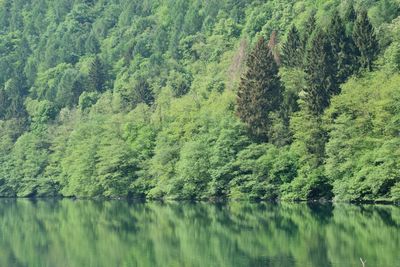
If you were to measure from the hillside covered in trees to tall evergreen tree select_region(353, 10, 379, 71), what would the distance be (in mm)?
86

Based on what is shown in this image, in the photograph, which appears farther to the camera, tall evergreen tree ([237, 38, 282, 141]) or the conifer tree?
the conifer tree

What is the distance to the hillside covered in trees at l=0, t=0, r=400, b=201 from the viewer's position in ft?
225

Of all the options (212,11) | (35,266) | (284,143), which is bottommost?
(35,266)

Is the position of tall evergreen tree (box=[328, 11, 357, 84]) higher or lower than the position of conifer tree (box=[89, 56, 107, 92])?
lower

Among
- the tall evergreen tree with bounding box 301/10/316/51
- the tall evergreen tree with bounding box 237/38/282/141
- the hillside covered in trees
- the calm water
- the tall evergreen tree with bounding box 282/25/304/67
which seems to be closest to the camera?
the calm water

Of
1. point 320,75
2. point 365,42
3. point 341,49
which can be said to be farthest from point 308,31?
point 320,75

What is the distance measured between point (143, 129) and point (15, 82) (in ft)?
254

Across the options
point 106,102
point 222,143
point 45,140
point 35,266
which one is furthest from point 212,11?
point 35,266

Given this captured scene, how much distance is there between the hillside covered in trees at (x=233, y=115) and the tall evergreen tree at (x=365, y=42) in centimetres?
9

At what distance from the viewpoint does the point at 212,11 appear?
15462cm

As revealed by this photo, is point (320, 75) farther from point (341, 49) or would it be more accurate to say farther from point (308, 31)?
point (308, 31)

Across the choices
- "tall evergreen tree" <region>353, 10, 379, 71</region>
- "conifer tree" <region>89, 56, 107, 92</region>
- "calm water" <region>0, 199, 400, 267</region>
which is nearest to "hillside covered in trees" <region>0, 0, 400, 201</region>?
"tall evergreen tree" <region>353, 10, 379, 71</region>

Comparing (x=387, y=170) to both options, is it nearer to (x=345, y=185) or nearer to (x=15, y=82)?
(x=345, y=185)

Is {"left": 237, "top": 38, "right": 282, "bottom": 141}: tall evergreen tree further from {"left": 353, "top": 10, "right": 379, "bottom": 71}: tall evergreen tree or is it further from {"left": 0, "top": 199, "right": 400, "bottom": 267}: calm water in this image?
{"left": 0, "top": 199, "right": 400, "bottom": 267}: calm water
